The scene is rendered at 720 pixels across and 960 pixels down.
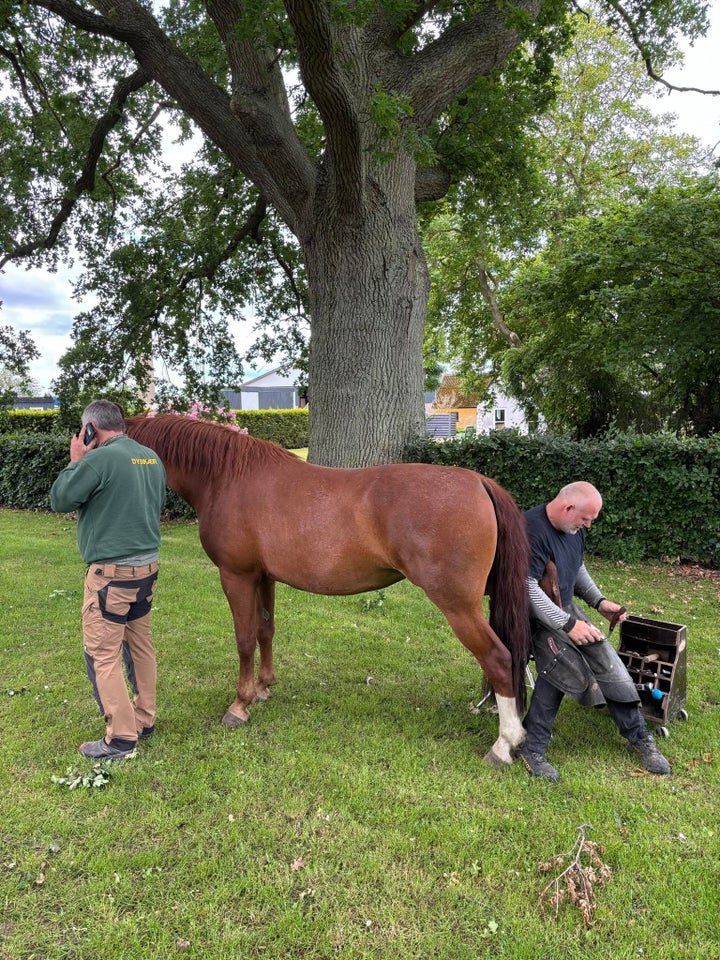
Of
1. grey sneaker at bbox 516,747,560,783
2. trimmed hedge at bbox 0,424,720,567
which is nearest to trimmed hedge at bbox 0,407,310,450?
trimmed hedge at bbox 0,424,720,567

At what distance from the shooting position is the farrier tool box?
3.97 m

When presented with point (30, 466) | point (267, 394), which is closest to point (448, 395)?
point (267, 394)

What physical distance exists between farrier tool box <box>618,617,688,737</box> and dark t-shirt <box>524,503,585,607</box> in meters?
0.73

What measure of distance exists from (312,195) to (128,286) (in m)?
5.10

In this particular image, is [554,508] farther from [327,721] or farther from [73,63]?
[73,63]

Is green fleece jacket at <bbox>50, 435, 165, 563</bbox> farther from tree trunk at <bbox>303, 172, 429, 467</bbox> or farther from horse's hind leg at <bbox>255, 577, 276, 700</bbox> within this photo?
tree trunk at <bbox>303, 172, 429, 467</bbox>

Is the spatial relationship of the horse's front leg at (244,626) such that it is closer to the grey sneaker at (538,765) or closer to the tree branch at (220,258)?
the grey sneaker at (538,765)

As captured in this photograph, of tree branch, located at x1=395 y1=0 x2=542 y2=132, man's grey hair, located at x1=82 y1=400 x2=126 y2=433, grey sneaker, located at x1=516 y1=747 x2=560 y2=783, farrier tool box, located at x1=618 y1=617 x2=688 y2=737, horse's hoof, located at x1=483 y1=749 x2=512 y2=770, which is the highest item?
tree branch, located at x1=395 y1=0 x2=542 y2=132

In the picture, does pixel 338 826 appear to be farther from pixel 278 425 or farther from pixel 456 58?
pixel 278 425

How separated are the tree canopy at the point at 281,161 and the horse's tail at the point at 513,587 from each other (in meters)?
4.51

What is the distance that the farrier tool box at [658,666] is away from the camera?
3971 mm

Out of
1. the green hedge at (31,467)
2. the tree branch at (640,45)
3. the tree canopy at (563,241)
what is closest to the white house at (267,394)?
the tree canopy at (563,241)

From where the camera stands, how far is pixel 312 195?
8258mm

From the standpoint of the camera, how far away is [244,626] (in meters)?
4.21
